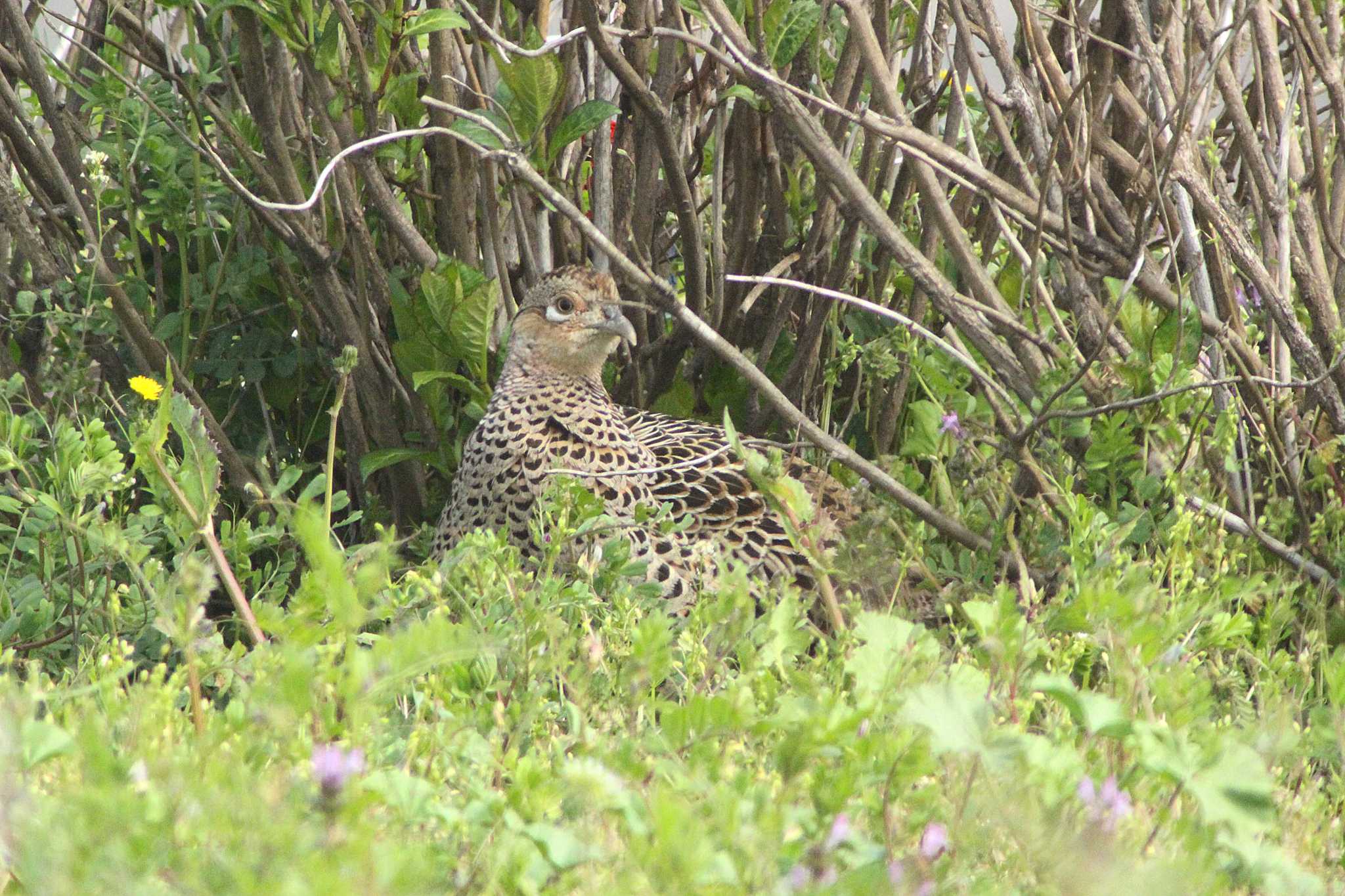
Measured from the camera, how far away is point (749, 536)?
12.0 ft

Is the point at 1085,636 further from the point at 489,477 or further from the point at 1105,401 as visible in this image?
the point at 489,477

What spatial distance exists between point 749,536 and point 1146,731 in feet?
6.87

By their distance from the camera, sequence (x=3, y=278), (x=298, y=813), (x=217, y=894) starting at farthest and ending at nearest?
(x=3, y=278) < (x=298, y=813) < (x=217, y=894)

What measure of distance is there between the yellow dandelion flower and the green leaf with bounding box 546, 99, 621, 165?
3.54 feet

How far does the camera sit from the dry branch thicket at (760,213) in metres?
3.04

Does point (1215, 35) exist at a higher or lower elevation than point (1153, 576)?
higher

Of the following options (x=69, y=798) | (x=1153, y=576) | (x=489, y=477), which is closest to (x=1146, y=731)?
(x=69, y=798)

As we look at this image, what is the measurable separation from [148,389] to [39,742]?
6.73 ft

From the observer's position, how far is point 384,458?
3.61 metres

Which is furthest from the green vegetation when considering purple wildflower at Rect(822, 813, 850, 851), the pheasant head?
the pheasant head

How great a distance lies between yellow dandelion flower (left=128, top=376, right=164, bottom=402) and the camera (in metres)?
3.44

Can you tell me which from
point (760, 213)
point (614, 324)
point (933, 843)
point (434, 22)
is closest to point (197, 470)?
point (434, 22)

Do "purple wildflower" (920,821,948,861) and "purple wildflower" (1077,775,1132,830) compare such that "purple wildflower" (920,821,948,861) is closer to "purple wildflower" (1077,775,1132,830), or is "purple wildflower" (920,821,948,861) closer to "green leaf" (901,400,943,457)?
"purple wildflower" (1077,775,1132,830)

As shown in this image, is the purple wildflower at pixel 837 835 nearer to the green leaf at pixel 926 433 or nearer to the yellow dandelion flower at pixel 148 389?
the green leaf at pixel 926 433
